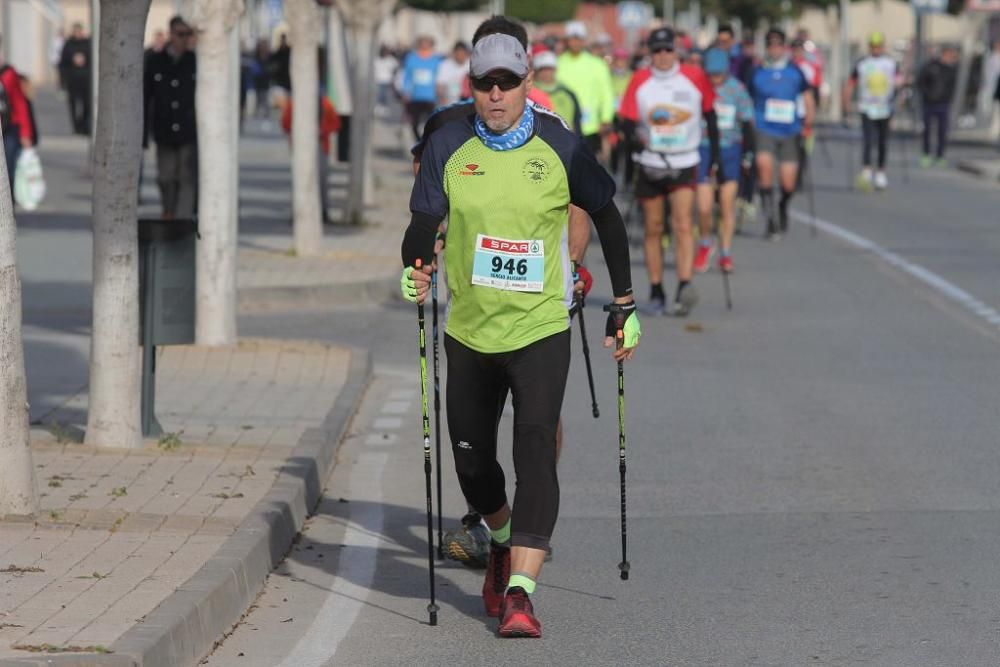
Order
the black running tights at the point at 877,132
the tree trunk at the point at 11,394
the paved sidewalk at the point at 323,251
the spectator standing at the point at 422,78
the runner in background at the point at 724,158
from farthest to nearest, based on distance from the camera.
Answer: the spectator standing at the point at 422,78
the black running tights at the point at 877,132
the runner in background at the point at 724,158
the paved sidewalk at the point at 323,251
the tree trunk at the point at 11,394

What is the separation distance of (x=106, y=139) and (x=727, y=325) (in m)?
7.02

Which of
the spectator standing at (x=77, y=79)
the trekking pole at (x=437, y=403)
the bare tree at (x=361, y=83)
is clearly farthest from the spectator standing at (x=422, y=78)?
the trekking pole at (x=437, y=403)

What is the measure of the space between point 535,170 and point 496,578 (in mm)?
1432

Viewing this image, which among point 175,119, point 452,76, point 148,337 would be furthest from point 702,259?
point 452,76

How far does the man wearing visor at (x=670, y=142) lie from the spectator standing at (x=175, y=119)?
456 cm

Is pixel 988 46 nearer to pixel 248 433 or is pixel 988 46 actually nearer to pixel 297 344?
pixel 297 344

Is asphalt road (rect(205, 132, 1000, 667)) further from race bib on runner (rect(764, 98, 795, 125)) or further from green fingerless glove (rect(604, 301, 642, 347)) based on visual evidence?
race bib on runner (rect(764, 98, 795, 125))

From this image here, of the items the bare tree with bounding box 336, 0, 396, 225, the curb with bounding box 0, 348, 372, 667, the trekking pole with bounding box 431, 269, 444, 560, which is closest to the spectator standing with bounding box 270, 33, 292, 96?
the bare tree with bounding box 336, 0, 396, 225

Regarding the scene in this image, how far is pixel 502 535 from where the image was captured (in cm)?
774

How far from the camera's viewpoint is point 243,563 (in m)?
7.70

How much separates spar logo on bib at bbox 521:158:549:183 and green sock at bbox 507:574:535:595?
4.22 feet

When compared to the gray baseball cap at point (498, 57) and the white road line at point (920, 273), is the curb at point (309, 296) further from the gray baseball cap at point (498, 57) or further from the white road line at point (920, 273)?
the gray baseball cap at point (498, 57)

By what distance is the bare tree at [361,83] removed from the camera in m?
23.7

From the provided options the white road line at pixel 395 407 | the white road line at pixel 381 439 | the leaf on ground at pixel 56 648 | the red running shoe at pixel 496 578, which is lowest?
the white road line at pixel 395 407
